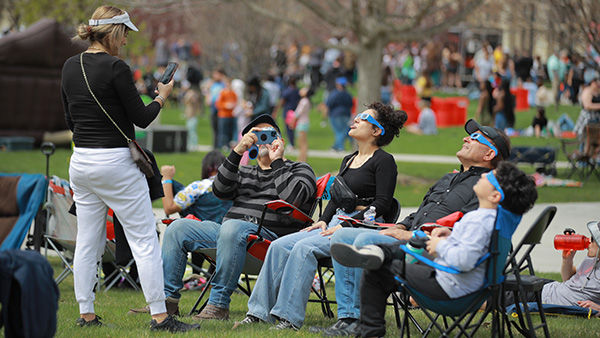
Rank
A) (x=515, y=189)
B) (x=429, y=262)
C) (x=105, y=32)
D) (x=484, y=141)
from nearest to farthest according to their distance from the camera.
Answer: (x=515, y=189), (x=429, y=262), (x=105, y=32), (x=484, y=141)

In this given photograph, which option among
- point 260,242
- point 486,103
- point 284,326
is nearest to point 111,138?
point 260,242

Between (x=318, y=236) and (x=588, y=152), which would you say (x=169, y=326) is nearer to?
(x=318, y=236)

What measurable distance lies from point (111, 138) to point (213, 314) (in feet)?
4.61

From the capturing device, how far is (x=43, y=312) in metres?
3.91

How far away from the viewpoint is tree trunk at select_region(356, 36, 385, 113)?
1430 cm

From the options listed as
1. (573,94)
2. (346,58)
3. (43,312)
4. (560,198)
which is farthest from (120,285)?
(346,58)

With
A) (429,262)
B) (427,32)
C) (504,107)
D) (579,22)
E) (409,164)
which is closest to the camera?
(429,262)

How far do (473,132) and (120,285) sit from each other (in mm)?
3342

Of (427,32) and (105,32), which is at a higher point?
(427,32)

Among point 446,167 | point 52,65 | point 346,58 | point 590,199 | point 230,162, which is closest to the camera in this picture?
point 230,162

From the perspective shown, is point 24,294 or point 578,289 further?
point 578,289

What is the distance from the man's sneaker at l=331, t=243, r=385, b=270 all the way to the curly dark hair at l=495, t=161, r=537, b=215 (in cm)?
70

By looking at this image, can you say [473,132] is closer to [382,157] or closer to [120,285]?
[382,157]

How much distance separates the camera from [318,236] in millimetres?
5406
